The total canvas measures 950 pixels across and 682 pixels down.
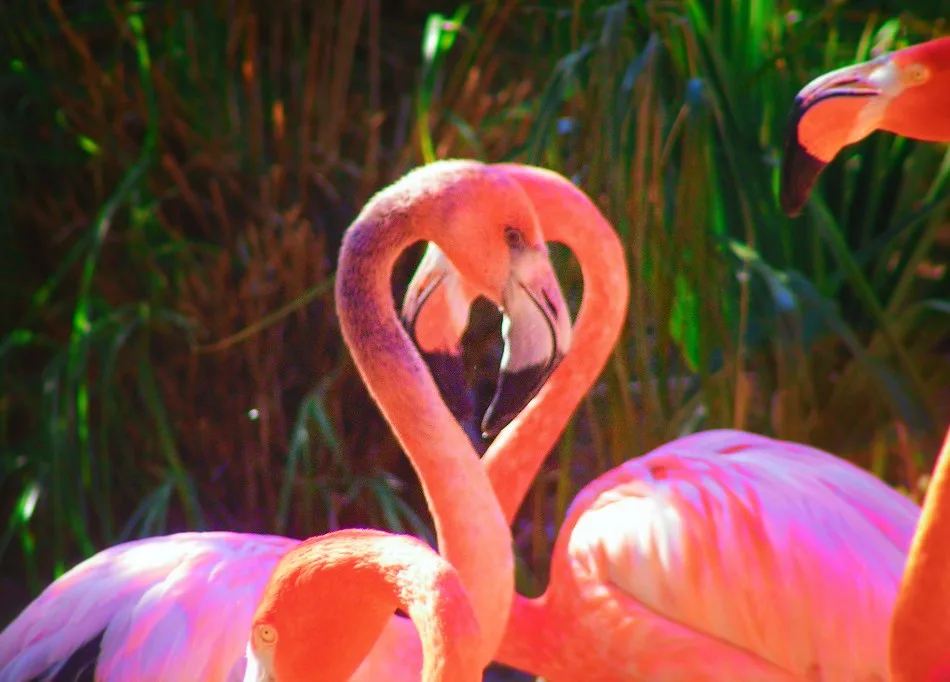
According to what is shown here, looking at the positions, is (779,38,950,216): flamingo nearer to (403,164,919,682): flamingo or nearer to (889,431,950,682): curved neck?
(889,431,950,682): curved neck

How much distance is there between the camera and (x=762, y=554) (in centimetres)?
227

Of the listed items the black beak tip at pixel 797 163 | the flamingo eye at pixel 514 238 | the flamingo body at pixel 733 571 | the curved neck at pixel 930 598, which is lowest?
the flamingo body at pixel 733 571

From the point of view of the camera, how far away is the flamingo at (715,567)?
7.32ft

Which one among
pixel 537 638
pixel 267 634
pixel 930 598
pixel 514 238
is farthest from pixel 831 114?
pixel 537 638

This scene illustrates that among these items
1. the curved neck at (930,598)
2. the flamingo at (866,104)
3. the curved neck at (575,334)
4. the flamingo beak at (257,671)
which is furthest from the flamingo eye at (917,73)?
the flamingo beak at (257,671)

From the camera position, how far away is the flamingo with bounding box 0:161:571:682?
78.5 inches

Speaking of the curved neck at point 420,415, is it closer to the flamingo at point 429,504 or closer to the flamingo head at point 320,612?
the flamingo at point 429,504

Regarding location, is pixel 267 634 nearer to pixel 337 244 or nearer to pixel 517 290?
pixel 517 290

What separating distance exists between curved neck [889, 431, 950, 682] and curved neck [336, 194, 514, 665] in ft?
2.04

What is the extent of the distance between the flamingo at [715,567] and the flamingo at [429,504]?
0.12 metres

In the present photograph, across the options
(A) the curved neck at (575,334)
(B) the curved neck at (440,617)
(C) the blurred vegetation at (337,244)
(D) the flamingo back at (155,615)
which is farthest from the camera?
(C) the blurred vegetation at (337,244)

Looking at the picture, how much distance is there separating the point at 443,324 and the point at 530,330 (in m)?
0.24

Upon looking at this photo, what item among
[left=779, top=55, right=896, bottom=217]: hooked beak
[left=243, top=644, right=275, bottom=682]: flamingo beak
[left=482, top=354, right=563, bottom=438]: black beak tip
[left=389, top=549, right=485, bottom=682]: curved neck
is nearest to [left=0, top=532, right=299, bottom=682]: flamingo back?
[left=482, top=354, right=563, bottom=438]: black beak tip

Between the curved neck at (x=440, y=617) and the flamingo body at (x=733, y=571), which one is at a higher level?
the curved neck at (x=440, y=617)
